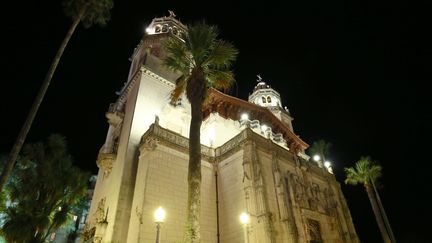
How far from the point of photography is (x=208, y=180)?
2058 cm

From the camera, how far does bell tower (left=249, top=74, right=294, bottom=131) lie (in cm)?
4069

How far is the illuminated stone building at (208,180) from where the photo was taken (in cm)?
1689

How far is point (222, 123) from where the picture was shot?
1009 inches

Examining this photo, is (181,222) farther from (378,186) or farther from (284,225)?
(378,186)

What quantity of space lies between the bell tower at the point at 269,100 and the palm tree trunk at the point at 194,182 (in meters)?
28.9

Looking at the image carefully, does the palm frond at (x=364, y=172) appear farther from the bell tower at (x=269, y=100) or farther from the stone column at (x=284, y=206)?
the stone column at (x=284, y=206)

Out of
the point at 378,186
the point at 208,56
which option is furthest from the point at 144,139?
the point at 378,186

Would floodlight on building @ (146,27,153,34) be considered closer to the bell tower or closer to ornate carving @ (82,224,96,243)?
the bell tower

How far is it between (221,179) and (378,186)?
23.5m

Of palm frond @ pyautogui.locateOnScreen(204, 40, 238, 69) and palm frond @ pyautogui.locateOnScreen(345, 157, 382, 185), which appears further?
palm frond @ pyautogui.locateOnScreen(345, 157, 382, 185)

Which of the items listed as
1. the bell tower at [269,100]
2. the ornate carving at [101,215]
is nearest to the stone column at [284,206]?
the ornate carving at [101,215]

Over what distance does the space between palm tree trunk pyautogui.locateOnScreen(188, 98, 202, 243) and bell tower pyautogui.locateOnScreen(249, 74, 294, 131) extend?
28875 mm

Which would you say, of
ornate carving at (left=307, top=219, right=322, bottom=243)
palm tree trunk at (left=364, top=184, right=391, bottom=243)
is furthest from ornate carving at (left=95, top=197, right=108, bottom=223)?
palm tree trunk at (left=364, top=184, right=391, bottom=243)

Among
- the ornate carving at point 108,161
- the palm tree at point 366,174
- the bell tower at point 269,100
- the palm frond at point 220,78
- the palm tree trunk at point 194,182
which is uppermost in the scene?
the bell tower at point 269,100
